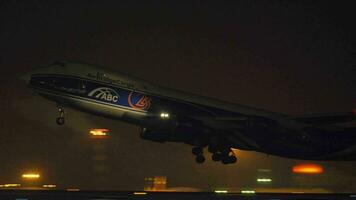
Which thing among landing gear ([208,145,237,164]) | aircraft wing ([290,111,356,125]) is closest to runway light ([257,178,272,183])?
landing gear ([208,145,237,164])

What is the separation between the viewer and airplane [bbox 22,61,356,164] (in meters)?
44.2

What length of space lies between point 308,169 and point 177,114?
89.6 feet

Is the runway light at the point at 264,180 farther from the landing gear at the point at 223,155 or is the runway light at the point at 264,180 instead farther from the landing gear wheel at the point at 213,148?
the landing gear wheel at the point at 213,148

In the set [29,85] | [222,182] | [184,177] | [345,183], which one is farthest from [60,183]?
[29,85]

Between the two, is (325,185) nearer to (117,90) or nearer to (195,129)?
(195,129)

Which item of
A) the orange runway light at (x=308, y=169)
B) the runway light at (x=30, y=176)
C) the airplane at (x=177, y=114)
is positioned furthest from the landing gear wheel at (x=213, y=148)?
the runway light at (x=30, y=176)

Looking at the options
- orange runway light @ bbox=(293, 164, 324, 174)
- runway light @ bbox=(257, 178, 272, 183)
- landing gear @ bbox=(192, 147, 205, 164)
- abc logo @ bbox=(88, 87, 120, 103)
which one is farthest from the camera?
runway light @ bbox=(257, 178, 272, 183)

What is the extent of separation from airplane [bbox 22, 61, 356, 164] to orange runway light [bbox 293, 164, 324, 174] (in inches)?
588

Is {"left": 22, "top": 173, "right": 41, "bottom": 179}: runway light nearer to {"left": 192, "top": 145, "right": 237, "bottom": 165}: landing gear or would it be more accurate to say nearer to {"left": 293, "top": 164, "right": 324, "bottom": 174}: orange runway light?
{"left": 293, "top": 164, "right": 324, "bottom": 174}: orange runway light

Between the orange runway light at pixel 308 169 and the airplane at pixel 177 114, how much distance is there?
49.0 feet

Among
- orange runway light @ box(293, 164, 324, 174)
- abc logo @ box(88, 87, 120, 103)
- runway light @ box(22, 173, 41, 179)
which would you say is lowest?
orange runway light @ box(293, 164, 324, 174)

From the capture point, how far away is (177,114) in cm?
4528

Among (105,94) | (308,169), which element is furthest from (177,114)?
(308,169)

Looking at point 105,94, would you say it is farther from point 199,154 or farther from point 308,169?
point 308,169
